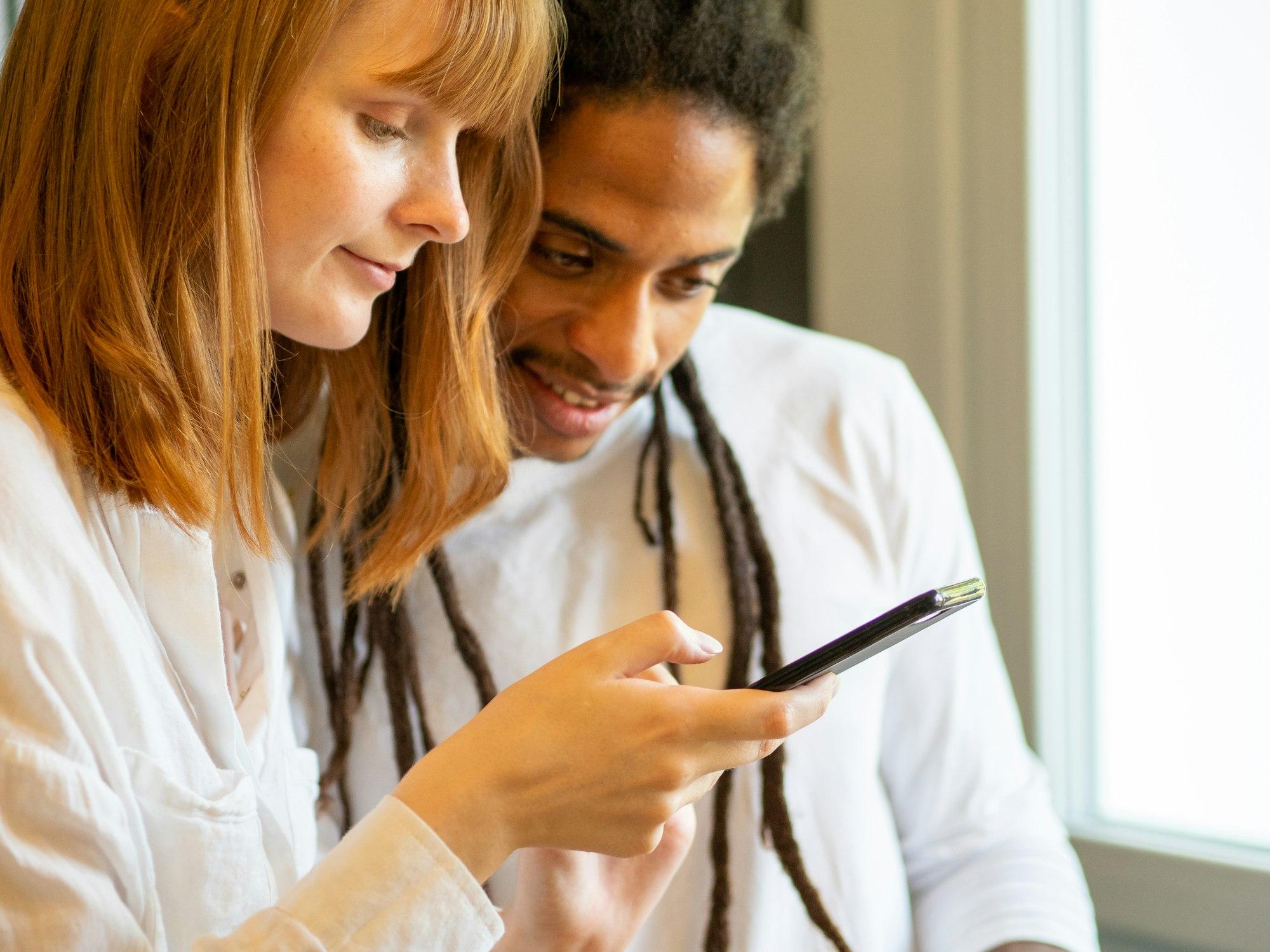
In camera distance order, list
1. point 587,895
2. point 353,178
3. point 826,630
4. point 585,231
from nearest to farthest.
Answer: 1. point 353,178
2. point 587,895
3. point 585,231
4. point 826,630

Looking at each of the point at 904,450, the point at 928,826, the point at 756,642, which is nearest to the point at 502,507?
the point at 756,642

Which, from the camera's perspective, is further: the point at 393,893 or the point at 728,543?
the point at 728,543

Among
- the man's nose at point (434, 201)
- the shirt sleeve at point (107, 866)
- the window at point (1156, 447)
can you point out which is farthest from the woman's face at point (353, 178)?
the window at point (1156, 447)

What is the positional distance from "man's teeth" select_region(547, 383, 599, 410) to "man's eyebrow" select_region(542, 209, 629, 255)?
13 cm

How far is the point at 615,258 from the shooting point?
95 centimetres

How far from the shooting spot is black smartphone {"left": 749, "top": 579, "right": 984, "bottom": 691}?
2.05ft

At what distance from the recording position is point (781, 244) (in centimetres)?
142

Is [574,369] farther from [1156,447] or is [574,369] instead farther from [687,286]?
[1156,447]

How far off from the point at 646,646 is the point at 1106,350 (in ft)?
2.52

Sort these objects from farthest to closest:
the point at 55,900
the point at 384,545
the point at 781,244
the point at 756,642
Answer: the point at 781,244 → the point at 756,642 → the point at 384,545 → the point at 55,900

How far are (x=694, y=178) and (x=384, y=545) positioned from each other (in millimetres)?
374

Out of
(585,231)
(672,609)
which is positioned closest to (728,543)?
(672,609)

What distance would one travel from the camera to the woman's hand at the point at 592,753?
653mm

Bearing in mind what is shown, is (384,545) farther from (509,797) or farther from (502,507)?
(509,797)
